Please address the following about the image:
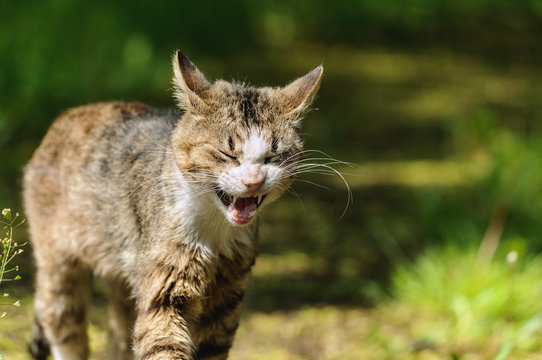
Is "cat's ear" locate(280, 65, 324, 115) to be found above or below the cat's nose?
above

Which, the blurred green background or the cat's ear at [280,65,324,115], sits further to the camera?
the blurred green background

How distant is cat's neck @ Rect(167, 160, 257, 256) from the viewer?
3.24m

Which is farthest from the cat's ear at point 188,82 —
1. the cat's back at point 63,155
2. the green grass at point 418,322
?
the green grass at point 418,322

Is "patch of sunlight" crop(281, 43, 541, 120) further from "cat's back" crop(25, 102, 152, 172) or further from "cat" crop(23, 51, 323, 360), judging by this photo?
"cat" crop(23, 51, 323, 360)

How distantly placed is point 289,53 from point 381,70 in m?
1.34

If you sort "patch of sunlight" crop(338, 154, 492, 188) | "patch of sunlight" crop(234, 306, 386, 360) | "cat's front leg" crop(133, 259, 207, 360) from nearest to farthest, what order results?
"cat's front leg" crop(133, 259, 207, 360) → "patch of sunlight" crop(234, 306, 386, 360) → "patch of sunlight" crop(338, 154, 492, 188)

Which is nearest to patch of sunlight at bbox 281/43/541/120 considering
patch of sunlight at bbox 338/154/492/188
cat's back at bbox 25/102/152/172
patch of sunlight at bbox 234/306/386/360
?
patch of sunlight at bbox 338/154/492/188

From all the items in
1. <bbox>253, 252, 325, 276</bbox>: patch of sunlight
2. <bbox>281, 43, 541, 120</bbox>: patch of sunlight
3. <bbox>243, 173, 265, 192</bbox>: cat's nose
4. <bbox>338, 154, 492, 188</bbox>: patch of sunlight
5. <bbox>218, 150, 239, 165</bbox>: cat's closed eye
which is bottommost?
<bbox>243, 173, 265, 192</bbox>: cat's nose

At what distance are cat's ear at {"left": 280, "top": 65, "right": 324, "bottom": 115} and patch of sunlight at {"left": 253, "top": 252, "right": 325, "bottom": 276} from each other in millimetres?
2431

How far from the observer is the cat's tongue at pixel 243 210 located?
9.82 feet

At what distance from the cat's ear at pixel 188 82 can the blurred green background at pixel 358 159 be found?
1838mm

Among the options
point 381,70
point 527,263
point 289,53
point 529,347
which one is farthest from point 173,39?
point 529,347

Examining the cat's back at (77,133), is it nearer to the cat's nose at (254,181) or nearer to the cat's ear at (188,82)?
the cat's ear at (188,82)

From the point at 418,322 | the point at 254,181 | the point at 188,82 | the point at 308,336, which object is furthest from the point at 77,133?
the point at 418,322
